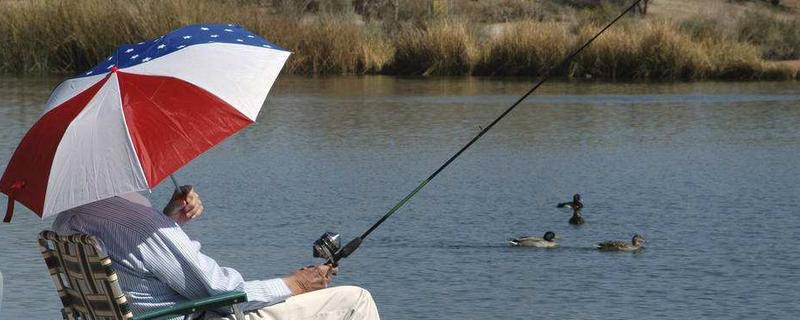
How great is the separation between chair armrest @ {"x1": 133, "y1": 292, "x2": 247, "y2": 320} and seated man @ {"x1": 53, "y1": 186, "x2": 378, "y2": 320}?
3cm

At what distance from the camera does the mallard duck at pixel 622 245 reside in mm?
9914

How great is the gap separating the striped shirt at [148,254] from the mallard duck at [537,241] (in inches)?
217

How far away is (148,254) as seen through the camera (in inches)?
180

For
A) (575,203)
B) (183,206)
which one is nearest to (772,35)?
(575,203)

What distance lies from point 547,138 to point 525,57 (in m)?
10.5

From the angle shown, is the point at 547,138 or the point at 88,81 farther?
the point at 547,138

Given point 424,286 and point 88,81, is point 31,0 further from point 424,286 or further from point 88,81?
point 88,81

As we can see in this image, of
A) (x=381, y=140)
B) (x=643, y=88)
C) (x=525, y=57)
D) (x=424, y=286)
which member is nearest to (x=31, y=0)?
(x=525, y=57)

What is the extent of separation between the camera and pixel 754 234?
34.8ft

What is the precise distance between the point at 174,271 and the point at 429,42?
24.1 m

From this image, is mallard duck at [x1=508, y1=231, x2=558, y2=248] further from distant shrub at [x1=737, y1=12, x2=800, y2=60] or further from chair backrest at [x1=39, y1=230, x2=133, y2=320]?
distant shrub at [x1=737, y1=12, x2=800, y2=60]

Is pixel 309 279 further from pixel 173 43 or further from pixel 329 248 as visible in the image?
pixel 173 43

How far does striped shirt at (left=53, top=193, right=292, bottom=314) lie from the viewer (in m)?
4.58

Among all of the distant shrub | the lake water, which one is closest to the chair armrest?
the lake water
